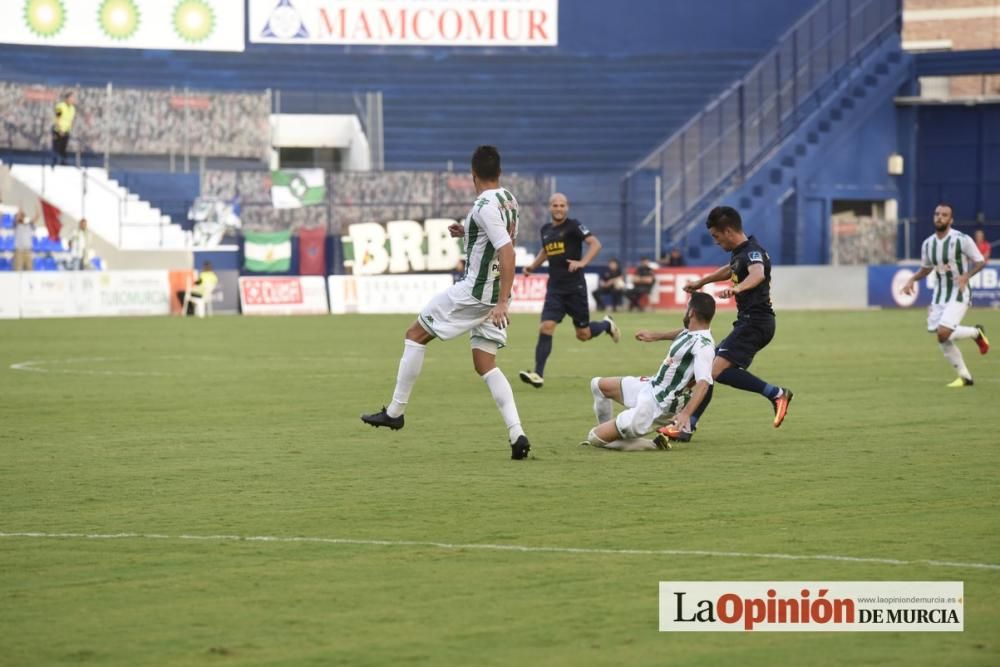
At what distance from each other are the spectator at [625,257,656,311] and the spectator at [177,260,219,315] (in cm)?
1033

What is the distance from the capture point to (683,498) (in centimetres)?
1001

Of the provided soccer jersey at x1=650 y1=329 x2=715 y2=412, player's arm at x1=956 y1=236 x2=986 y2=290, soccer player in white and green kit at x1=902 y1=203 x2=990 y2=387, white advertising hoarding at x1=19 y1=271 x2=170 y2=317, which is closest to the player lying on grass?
soccer jersey at x1=650 y1=329 x2=715 y2=412

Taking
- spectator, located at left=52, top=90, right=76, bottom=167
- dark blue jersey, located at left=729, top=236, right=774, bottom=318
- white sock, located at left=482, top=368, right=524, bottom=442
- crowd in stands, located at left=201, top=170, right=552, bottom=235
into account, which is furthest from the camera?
crowd in stands, located at left=201, top=170, right=552, bottom=235

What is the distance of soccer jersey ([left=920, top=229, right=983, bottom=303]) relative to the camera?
1998cm

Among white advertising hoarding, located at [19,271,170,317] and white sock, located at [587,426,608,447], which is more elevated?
white advertising hoarding, located at [19,271,170,317]

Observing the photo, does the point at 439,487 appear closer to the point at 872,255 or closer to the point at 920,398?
the point at 920,398

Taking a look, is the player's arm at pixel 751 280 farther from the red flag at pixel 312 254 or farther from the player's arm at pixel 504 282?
the red flag at pixel 312 254

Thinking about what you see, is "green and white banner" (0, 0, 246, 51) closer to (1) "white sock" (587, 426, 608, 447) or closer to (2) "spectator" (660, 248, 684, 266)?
(2) "spectator" (660, 248, 684, 266)

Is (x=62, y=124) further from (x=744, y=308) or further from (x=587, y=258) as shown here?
(x=744, y=308)

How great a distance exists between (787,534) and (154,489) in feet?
13.0

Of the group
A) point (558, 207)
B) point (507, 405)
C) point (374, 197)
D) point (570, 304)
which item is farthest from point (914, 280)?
point (374, 197)

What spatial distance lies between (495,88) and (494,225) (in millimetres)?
44821

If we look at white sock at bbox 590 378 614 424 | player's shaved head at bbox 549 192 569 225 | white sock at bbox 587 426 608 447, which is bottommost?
white sock at bbox 587 426 608 447

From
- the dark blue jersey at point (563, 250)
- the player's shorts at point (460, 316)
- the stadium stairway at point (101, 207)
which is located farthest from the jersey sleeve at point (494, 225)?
the stadium stairway at point (101, 207)
